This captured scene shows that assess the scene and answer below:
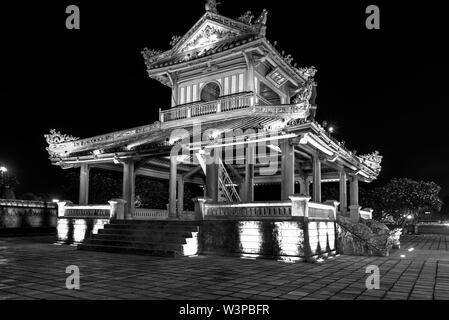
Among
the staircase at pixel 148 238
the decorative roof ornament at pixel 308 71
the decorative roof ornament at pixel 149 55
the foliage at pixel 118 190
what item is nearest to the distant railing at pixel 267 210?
the staircase at pixel 148 238

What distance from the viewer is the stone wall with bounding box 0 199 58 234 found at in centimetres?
2501

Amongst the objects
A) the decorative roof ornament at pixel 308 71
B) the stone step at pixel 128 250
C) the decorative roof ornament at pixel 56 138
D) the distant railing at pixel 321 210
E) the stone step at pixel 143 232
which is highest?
the decorative roof ornament at pixel 308 71

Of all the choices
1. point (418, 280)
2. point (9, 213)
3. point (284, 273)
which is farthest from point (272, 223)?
point (9, 213)

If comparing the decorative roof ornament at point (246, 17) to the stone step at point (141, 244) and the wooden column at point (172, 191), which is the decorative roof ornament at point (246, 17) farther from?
the stone step at point (141, 244)

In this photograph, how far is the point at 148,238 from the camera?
1395cm

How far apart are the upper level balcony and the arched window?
4.33ft

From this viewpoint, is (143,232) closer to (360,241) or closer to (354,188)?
(360,241)

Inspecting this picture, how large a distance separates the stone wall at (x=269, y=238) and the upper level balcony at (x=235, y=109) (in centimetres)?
373

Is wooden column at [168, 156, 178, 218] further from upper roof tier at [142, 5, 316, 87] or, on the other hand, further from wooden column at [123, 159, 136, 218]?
upper roof tier at [142, 5, 316, 87]

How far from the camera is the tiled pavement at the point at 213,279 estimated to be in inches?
252
